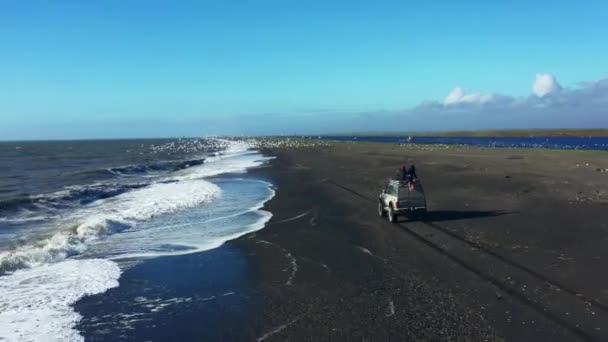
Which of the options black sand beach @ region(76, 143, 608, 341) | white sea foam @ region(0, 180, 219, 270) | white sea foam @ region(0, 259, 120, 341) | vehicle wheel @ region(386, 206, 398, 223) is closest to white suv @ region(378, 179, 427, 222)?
vehicle wheel @ region(386, 206, 398, 223)

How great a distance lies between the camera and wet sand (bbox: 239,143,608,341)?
9500 mm

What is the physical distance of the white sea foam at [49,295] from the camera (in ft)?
32.3

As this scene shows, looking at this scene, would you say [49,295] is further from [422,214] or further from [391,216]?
[422,214]

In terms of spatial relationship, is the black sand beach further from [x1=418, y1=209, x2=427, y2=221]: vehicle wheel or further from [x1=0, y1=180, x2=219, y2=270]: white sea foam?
[x1=0, y1=180, x2=219, y2=270]: white sea foam

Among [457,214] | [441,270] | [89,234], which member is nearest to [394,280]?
[441,270]

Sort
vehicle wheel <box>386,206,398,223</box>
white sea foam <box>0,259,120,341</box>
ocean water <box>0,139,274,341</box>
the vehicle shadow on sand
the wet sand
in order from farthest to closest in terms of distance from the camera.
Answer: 1. the vehicle shadow on sand
2. vehicle wheel <box>386,206,398,223</box>
3. ocean water <box>0,139,274,341</box>
4. white sea foam <box>0,259,120,341</box>
5. the wet sand

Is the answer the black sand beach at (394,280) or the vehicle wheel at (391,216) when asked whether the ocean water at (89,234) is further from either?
the vehicle wheel at (391,216)

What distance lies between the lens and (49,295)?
40.0 ft

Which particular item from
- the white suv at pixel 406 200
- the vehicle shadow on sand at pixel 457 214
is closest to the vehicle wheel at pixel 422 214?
the white suv at pixel 406 200

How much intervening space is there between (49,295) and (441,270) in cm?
1034

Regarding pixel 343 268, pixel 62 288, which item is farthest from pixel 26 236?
pixel 343 268

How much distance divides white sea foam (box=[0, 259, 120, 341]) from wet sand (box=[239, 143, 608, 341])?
4.21 metres

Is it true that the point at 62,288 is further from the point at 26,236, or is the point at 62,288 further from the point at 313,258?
the point at 26,236

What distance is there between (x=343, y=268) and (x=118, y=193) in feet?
88.8
